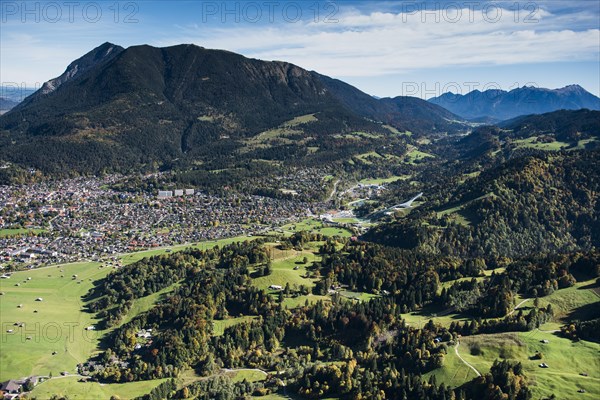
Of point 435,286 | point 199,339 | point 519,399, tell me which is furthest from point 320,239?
point 519,399

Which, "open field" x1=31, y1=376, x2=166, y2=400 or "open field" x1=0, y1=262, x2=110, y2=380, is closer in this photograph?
"open field" x1=31, y1=376, x2=166, y2=400

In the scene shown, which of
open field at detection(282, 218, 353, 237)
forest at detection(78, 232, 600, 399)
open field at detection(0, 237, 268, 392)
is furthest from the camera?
open field at detection(282, 218, 353, 237)

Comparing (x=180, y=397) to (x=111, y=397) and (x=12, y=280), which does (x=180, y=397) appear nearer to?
(x=111, y=397)

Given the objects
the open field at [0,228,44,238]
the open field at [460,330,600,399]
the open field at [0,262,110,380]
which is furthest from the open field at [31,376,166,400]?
the open field at [0,228,44,238]

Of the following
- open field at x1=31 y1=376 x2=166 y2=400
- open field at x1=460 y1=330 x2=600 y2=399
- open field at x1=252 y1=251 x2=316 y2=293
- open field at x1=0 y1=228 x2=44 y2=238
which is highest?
open field at x1=0 y1=228 x2=44 y2=238


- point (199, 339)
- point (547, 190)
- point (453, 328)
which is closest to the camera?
point (453, 328)

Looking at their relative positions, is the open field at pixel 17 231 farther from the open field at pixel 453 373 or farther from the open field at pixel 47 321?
the open field at pixel 453 373

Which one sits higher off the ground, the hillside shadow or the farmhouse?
the hillside shadow

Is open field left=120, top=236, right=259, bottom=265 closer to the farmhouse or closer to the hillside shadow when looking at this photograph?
the farmhouse
